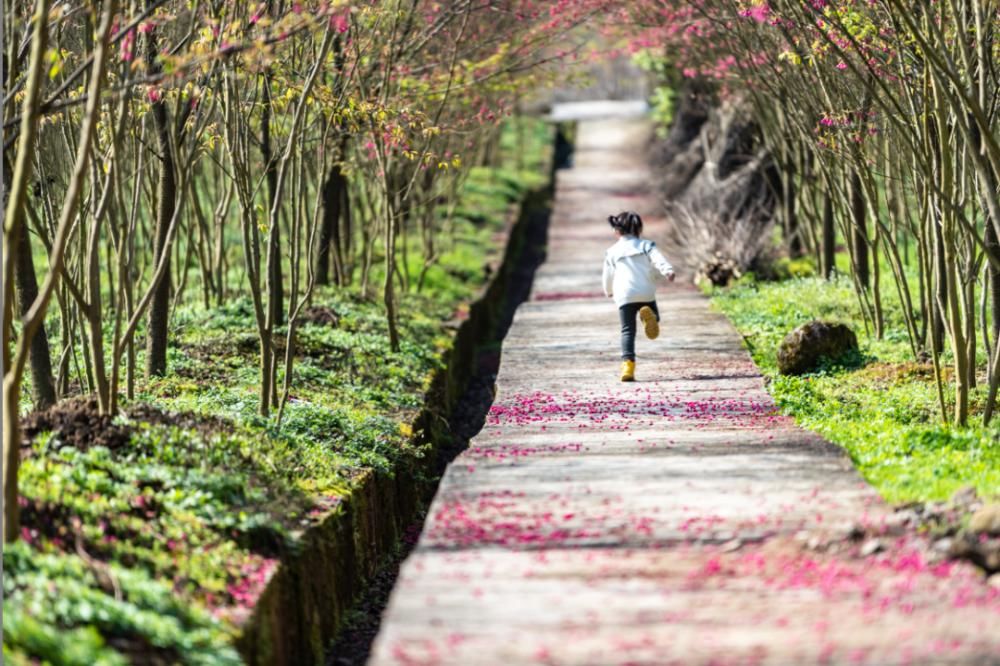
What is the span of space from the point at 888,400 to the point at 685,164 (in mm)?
19123

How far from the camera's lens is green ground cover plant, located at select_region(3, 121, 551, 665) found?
4.95 m

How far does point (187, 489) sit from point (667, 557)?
2.54 metres

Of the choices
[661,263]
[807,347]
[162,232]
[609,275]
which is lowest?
[807,347]

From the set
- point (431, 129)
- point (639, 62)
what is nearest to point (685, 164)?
point (639, 62)

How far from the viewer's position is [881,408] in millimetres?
9188

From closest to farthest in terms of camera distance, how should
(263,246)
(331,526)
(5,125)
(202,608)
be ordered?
(202,608)
(5,125)
(331,526)
(263,246)

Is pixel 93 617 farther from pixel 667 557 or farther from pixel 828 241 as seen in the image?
pixel 828 241

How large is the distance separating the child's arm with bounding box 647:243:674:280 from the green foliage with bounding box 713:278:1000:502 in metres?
1.20

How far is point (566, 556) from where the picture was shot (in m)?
5.60

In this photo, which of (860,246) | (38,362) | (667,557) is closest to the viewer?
(667,557)

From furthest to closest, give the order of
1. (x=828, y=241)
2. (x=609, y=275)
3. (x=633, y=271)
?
1. (x=828, y=241)
2. (x=609, y=275)
3. (x=633, y=271)

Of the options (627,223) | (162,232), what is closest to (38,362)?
(162,232)

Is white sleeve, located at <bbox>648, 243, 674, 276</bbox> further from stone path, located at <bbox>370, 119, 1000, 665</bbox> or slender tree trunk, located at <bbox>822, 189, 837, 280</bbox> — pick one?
slender tree trunk, located at <bbox>822, 189, 837, 280</bbox>

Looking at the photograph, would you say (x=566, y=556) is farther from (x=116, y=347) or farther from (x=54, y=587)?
(x=116, y=347)
